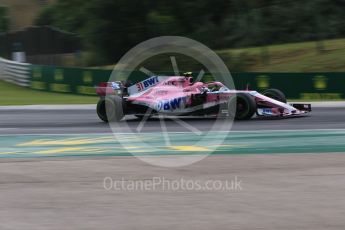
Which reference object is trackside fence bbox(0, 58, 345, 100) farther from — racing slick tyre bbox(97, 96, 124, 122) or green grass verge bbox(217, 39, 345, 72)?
green grass verge bbox(217, 39, 345, 72)

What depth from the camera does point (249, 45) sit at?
140 ft

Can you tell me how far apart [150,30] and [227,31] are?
16.9 feet

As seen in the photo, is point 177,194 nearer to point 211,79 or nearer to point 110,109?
point 110,109

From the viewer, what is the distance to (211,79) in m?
22.9

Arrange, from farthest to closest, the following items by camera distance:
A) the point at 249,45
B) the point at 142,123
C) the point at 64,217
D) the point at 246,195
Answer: the point at 249,45 < the point at 142,123 < the point at 246,195 < the point at 64,217

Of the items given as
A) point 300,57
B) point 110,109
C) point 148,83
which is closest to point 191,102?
point 148,83

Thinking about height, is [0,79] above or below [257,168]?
above

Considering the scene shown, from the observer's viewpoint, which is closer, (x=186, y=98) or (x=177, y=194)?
(x=177, y=194)

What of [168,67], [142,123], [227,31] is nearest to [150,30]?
[227,31]

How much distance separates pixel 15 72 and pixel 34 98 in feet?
21.3

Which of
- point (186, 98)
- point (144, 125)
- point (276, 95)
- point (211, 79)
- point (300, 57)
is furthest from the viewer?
point (300, 57)

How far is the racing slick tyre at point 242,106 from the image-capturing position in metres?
14.4

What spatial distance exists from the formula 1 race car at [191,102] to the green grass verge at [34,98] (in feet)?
24.5

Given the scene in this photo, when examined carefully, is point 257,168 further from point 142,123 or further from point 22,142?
point 142,123
